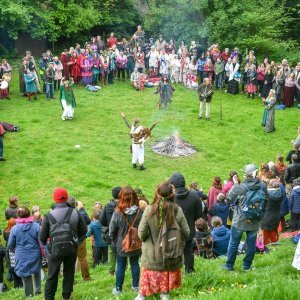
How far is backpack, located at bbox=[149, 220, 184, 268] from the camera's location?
24.2ft

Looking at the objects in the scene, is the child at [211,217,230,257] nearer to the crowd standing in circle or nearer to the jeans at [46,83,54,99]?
the crowd standing in circle

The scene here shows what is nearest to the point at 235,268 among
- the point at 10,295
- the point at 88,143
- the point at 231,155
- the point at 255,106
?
the point at 10,295

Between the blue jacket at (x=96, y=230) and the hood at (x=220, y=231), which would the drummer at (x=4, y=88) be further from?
the hood at (x=220, y=231)

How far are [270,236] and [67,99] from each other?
34.1 ft

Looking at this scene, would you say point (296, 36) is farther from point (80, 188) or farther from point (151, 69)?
point (80, 188)

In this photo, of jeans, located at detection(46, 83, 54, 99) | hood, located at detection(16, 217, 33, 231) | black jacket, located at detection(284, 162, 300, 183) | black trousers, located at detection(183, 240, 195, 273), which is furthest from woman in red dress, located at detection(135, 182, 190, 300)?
jeans, located at detection(46, 83, 54, 99)

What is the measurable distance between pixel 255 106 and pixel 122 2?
468 inches

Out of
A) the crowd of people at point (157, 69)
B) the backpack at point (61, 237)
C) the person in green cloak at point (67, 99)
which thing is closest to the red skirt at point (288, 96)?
the crowd of people at point (157, 69)

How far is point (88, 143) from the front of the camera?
19438 mm

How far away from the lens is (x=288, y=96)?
2367cm

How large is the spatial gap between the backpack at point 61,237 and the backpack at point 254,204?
8.52 feet

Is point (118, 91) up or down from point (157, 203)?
down

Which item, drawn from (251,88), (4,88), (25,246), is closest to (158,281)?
(25,246)

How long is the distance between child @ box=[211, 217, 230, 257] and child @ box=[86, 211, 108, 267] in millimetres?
2168
